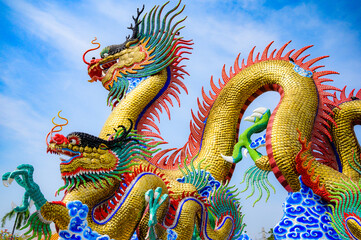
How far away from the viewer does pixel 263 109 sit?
6867 millimetres

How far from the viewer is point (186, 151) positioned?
7246 mm

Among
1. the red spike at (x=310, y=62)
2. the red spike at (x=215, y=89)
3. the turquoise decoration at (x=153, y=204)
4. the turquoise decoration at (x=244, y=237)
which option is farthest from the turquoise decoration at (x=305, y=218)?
the red spike at (x=215, y=89)

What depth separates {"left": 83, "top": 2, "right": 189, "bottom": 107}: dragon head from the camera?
7410mm

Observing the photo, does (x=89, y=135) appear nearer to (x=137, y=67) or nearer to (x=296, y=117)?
(x=137, y=67)

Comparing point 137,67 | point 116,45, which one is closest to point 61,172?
point 137,67

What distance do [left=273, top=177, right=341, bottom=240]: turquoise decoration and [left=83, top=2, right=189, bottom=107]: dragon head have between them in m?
3.03

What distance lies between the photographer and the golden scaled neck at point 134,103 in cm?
675

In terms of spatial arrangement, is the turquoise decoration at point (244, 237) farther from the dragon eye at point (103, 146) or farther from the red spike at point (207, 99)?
the dragon eye at point (103, 146)

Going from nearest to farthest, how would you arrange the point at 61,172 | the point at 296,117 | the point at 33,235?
the point at 33,235 < the point at 61,172 < the point at 296,117

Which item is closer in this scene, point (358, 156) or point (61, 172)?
point (61, 172)

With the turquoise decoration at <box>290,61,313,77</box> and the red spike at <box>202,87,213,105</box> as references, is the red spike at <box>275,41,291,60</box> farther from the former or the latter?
the red spike at <box>202,87,213,105</box>

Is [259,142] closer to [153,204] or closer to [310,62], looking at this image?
[310,62]

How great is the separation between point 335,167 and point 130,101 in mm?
3227

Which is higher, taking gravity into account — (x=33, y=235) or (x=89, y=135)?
(x=89, y=135)
